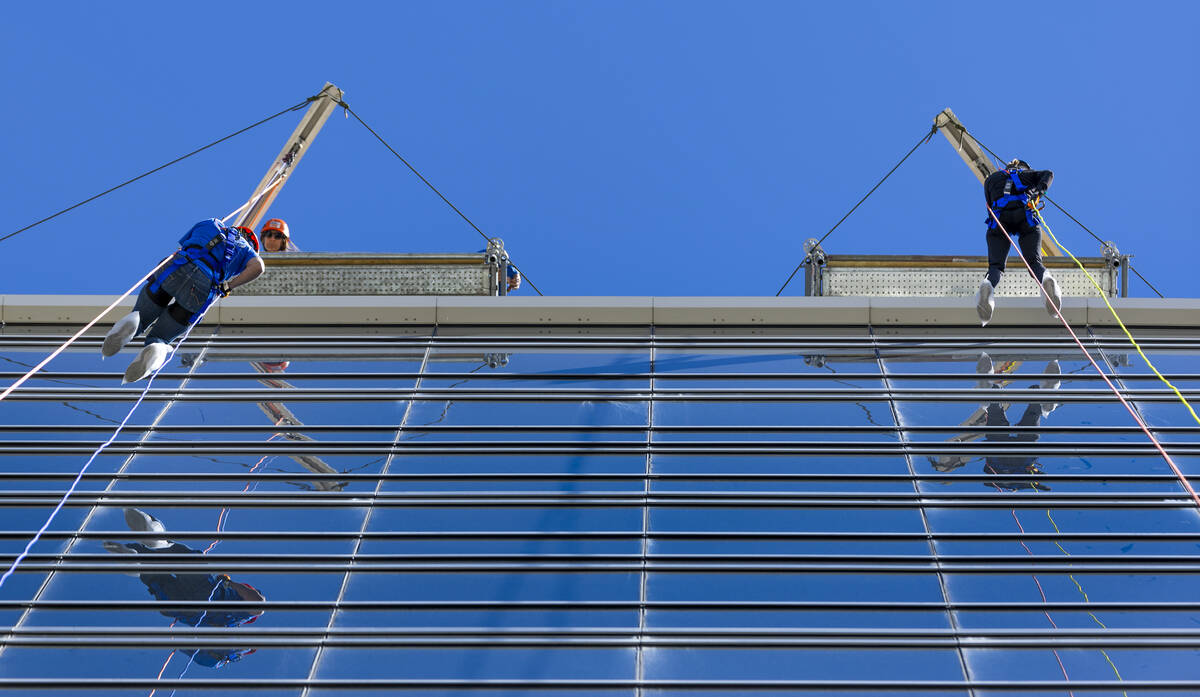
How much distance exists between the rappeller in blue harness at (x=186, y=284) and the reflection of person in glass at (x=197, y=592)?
247 centimetres

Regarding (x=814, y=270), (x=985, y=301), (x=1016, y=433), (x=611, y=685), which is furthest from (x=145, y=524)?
(x=814, y=270)

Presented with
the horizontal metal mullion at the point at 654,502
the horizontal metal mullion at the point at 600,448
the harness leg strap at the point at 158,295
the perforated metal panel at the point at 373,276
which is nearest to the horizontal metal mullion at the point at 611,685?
the horizontal metal mullion at the point at 654,502

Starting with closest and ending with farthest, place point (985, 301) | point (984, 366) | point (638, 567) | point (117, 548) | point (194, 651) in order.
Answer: point (194, 651) < point (638, 567) < point (117, 548) < point (984, 366) < point (985, 301)

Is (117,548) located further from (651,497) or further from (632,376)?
(632,376)

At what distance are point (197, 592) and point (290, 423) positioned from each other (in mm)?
2868

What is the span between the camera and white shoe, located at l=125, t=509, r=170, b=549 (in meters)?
11.2

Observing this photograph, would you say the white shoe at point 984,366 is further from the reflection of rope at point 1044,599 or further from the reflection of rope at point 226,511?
the reflection of rope at point 226,511

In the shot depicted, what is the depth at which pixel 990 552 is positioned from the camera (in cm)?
1094

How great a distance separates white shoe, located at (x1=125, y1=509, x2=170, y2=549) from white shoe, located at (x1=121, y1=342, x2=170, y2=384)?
72.7 inches

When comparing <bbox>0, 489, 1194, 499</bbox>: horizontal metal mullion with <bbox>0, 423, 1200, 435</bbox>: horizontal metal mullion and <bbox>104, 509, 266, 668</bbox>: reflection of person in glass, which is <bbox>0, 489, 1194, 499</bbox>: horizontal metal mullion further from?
<bbox>0, 423, 1200, 435</bbox>: horizontal metal mullion

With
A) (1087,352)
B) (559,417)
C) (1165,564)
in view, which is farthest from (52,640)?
(1087,352)

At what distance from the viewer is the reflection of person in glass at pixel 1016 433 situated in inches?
472

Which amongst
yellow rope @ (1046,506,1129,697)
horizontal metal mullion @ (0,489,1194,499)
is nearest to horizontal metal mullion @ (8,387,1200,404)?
horizontal metal mullion @ (0,489,1194,499)

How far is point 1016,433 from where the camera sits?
42.4ft
